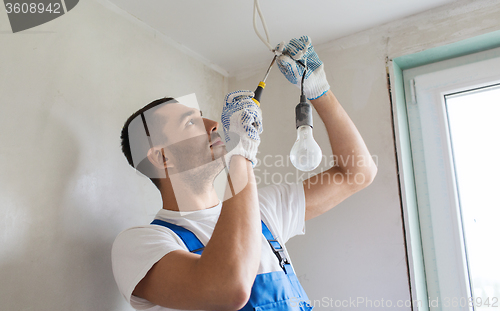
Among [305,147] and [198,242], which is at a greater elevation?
[305,147]

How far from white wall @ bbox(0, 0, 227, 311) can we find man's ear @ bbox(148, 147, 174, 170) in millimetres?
137

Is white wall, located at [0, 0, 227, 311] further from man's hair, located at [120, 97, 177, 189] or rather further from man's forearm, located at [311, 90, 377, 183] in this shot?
man's forearm, located at [311, 90, 377, 183]

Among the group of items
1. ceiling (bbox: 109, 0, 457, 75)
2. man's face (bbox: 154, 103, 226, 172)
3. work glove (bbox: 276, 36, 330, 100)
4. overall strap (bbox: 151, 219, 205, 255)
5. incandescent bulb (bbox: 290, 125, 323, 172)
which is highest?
ceiling (bbox: 109, 0, 457, 75)

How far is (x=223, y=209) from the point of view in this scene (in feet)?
2.57

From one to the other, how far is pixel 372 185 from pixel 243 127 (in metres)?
0.74

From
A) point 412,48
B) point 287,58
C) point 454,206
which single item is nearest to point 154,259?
point 287,58

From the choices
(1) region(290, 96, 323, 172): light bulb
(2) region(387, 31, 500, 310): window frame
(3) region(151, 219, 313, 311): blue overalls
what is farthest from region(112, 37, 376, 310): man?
(2) region(387, 31, 500, 310): window frame

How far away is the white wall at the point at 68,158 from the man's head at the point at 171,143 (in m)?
0.07

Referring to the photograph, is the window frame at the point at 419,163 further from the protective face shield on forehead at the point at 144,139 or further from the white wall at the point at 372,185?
the protective face shield on forehead at the point at 144,139

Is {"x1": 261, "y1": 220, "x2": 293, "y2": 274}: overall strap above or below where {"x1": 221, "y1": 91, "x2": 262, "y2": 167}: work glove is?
below

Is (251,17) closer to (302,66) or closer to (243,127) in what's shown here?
(302,66)

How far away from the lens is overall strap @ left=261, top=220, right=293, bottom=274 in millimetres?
979

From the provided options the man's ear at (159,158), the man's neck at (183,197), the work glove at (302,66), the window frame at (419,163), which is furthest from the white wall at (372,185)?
the man's ear at (159,158)

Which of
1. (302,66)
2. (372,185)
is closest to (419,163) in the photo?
(372,185)
